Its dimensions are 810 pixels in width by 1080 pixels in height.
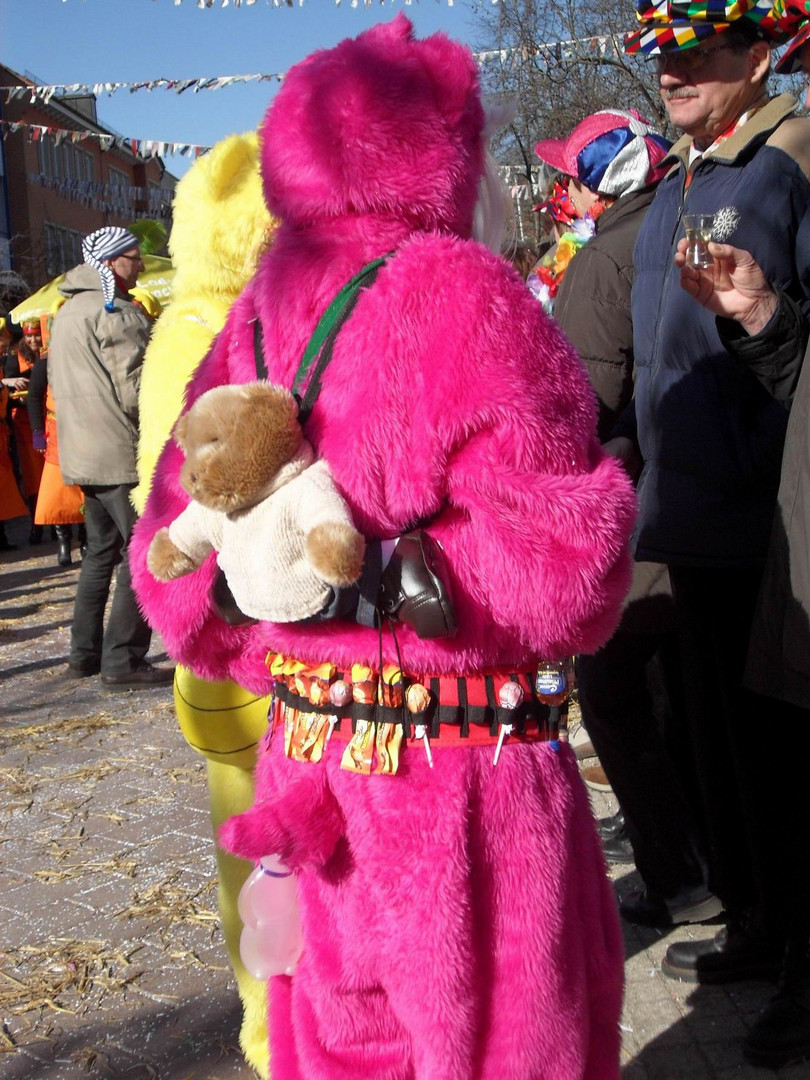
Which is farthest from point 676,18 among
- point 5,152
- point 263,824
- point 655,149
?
point 5,152

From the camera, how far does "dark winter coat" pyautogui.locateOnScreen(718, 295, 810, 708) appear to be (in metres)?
2.04

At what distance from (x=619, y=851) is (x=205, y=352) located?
210cm

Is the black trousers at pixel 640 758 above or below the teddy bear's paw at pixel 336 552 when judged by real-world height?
below

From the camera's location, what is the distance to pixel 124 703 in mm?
5461

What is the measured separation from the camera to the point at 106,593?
5.88 m

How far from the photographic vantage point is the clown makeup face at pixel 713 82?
2.41 m

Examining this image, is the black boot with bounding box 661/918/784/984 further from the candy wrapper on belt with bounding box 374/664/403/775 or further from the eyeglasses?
the eyeglasses

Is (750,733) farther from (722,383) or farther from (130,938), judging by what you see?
(130,938)

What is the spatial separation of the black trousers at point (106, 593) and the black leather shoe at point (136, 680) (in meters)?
0.03

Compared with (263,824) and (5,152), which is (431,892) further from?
(5,152)

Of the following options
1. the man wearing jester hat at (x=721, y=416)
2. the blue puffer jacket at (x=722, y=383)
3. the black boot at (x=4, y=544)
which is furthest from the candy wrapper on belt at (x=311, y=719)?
the black boot at (x=4, y=544)

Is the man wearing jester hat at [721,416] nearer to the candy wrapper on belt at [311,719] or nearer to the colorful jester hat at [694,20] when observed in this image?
the colorful jester hat at [694,20]

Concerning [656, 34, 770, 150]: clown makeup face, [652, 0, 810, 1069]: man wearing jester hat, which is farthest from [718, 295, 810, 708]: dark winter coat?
[656, 34, 770, 150]: clown makeup face

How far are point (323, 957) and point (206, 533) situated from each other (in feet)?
2.24
